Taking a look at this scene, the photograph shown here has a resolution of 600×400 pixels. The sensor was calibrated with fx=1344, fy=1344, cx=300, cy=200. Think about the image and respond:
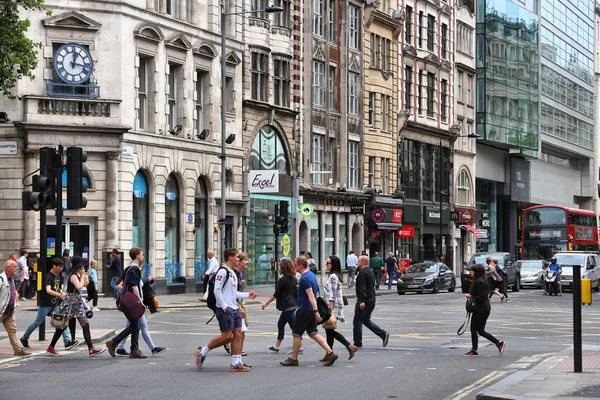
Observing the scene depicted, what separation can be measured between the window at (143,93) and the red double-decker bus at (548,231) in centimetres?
2682

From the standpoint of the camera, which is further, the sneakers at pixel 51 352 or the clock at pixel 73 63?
the clock at pixel 73 63

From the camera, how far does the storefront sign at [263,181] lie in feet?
179

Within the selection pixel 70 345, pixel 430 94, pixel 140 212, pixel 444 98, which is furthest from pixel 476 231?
pixel 70 345

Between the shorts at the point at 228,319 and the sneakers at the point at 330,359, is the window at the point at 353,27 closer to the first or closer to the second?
the sneakers at the point at 330,359

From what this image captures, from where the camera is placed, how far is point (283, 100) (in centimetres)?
5991

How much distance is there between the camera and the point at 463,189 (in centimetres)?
8569

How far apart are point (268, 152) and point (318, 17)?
8819mm

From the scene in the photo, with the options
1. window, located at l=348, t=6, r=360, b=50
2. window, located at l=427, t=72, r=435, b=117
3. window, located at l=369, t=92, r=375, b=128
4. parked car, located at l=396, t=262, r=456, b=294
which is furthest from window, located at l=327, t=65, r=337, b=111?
window, located at l=427, t=72, r=435, b=117

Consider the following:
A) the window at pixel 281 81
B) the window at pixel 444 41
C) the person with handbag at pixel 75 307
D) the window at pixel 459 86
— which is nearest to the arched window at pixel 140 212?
the window at pixel 281 81

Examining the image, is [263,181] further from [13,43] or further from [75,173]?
[75,173]

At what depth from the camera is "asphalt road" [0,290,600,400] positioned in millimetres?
17109

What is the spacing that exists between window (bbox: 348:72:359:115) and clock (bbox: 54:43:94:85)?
24.3 meters

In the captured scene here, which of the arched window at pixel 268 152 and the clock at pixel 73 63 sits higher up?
the clock at pixel 73 63

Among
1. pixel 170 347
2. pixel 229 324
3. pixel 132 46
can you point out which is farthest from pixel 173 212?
pixel 229 324
